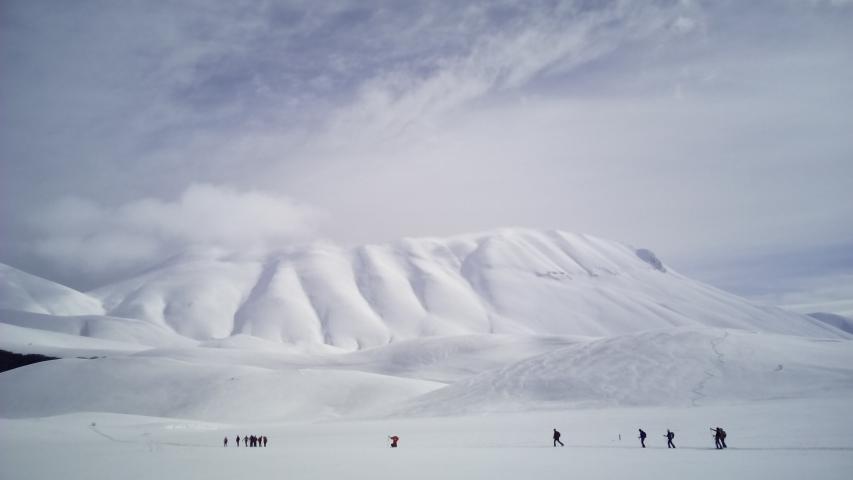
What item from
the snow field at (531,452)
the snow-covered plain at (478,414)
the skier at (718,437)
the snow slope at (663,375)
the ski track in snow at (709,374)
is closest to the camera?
the snow field at (531,452)

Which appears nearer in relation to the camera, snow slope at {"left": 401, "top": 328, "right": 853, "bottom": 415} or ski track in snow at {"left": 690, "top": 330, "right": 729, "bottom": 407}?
ski track in snow at {"left": 690, "top": 330, "right": 729, "bottom": 407}

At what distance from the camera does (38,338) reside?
152375 mm

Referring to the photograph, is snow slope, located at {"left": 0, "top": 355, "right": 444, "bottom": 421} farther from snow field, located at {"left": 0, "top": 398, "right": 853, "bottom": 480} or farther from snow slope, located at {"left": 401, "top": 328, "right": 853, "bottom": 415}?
snow field, located at {"left": 0, "top": 398, "right": 853, "bottom": 480}

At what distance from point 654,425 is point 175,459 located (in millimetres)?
29895

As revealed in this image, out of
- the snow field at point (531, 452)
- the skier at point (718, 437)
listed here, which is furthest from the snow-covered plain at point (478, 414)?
the skier at point (718, 437)

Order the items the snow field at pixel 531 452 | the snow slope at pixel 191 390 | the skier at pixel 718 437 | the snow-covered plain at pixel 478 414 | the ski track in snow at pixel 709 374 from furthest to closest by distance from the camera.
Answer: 1. the snow slope at pixel 191 390
2. the ski track in snow at pixel 709 374
3. the skier at pixel 718 437
4. the snow-covered plain at pixel 478 414
5. the snow field at pixel 531 452

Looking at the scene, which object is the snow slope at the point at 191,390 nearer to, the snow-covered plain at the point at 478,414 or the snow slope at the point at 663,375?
the snow-covered plain at the point at 478,414

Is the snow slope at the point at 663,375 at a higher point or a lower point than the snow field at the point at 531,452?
higher

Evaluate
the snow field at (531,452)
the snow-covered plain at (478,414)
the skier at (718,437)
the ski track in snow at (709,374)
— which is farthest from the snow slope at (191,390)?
the skier at (718,437)

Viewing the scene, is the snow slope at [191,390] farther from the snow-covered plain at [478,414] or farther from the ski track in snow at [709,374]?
the ski track in snow at [709,374]

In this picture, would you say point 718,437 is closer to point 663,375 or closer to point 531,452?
point 531,452

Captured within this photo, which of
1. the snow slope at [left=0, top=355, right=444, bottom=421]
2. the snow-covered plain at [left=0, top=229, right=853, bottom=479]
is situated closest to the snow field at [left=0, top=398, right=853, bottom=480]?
the snow-covered plain at [left=0, top=229, right=853, bottom=479]

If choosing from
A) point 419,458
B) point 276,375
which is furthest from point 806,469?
point 276,375

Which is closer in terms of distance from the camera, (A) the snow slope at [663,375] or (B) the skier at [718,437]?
(B) the skier at [718,437]
